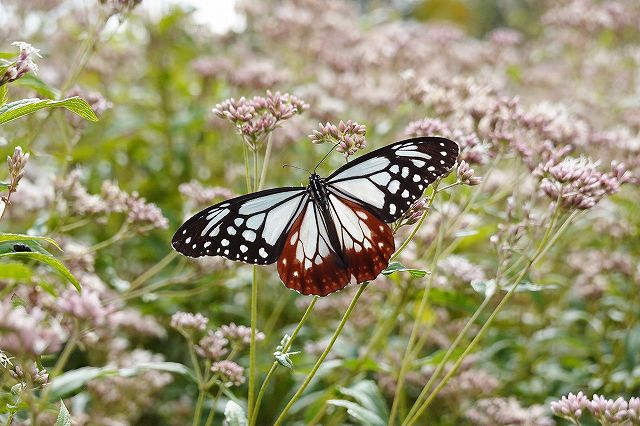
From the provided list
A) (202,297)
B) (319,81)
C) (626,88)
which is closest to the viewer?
(202,297)

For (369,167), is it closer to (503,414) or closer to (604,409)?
(604,409)

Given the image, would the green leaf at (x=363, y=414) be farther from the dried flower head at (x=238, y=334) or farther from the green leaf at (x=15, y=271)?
the green leaf at (x=15, y=271)

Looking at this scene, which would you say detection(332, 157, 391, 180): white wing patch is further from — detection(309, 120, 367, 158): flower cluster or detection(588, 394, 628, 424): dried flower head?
detection(588, 394, 628, 424): dried flower head

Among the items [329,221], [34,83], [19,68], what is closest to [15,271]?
[19,68]

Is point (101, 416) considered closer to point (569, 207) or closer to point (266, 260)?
A: point (266, 260)

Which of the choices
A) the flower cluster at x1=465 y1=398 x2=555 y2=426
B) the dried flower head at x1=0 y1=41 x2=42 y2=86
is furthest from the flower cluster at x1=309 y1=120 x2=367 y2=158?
the flower cluster at x1=465 y1=398 x2=555 y2=426

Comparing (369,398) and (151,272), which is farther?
(151,272)

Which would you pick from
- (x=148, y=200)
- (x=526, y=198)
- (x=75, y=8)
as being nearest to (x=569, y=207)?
(x=526, y=198)
